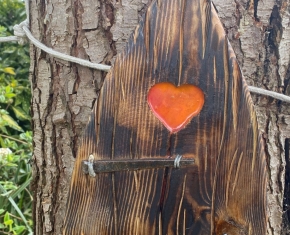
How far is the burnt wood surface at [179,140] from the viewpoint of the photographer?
0.98m

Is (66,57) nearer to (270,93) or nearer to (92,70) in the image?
(92,70)

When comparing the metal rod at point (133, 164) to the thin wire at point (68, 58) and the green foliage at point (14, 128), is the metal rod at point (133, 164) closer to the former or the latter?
the thin wire at point (68, 58)

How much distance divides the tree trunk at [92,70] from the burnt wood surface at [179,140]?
170 mm

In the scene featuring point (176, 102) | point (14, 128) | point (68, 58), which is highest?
point (68, 58)

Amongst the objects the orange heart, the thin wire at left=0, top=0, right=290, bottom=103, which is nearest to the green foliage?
the thin wire at left=0, top=0, right=290, bottom=103

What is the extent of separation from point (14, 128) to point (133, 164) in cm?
216

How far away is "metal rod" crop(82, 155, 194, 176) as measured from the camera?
99cm

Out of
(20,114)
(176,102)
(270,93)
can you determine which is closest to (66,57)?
(176,102)

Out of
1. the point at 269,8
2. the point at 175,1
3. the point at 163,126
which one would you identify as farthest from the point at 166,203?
the point at 269,8

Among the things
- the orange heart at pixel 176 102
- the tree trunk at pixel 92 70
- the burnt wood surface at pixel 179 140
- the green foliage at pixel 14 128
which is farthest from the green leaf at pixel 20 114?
the orange heart at pixel 176 102

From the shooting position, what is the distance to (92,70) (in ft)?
3.85

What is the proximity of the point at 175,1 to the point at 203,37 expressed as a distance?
0.11 meters

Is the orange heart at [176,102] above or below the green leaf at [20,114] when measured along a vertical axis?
above

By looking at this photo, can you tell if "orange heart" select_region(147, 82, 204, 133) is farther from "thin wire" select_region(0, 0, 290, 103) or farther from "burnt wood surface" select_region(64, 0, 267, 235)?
"thin wire" select_region(0, 0, 290, 103)
